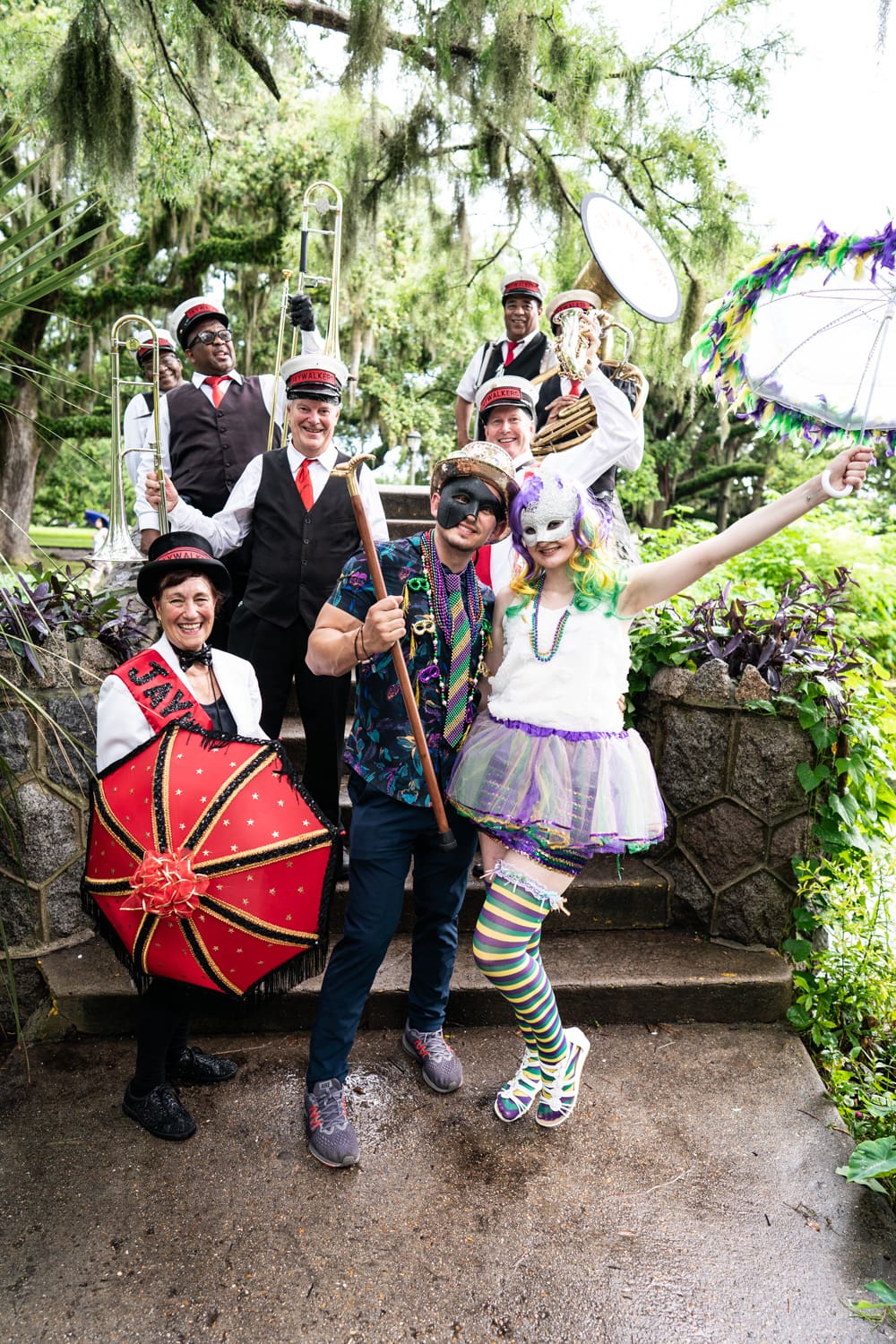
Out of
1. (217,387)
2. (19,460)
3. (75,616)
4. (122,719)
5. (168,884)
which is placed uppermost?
(217,387)

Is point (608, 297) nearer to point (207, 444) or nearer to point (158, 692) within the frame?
point (207, 444)

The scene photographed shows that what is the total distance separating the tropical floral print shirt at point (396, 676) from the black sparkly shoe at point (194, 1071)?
1136mm

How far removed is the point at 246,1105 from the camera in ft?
8.94

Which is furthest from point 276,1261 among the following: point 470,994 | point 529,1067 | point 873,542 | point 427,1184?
point 873,542

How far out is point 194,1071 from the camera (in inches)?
111

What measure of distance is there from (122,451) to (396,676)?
2.33 metres

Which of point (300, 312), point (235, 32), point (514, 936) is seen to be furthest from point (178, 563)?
point (235, 32)

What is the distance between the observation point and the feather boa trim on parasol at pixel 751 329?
82.0 inches

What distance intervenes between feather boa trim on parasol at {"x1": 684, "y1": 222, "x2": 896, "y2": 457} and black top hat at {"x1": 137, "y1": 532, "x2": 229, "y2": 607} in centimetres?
142

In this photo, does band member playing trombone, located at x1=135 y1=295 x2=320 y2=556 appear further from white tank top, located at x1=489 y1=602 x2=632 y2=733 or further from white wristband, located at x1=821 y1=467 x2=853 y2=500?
white wristband, located at x1=821 y1=467 x2=853 y2=500

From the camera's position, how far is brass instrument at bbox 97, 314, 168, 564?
369 cm

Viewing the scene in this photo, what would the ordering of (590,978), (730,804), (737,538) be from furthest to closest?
(730,804) < (590,978) < (737,538)

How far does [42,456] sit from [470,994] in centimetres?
1454

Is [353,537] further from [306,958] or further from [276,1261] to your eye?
[276,1261]
